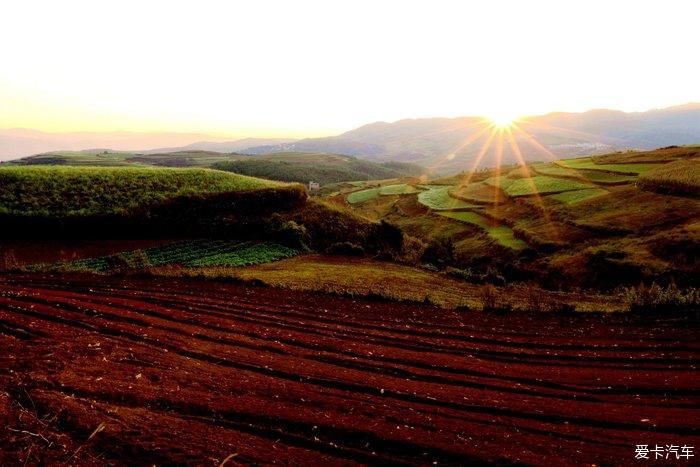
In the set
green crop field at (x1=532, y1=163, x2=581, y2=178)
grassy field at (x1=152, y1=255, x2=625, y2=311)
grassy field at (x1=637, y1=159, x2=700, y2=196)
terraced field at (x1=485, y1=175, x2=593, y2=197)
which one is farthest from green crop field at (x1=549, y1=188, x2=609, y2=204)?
grassy field at (x1=152, y1=255, x2=625, y2=311)

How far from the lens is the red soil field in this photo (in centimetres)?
812

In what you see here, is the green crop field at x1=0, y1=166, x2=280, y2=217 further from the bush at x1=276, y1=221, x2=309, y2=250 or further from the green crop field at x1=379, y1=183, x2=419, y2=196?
the green crop field at x1=379, y1=183, x2=419, y2=196

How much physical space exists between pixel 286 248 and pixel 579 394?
3590cm

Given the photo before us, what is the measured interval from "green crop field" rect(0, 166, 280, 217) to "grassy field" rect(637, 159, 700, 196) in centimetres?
4462

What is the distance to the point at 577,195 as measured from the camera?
5709cm

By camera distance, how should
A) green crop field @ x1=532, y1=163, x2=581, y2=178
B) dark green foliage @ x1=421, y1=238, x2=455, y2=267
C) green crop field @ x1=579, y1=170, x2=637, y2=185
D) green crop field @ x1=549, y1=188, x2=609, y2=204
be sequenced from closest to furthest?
dark green foliage @ x1=421, y1=238, x2=455, y2=267 → green crop field @ x1=549, y1=188, x2=609, y2=204 → green crop field @ x1=579, y1=170, x2=637, y2=185 → green crop field @ x1=532, y1=163, x2=581, y2=178

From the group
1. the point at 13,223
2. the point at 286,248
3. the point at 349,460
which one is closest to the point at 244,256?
the point at 286,248

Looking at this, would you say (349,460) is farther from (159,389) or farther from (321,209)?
(321,209)

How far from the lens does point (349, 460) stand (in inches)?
312

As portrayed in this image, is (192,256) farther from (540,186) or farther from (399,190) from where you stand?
(399,190)

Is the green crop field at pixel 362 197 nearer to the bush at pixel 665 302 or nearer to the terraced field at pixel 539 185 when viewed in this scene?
the terraced field at pixel 539 185

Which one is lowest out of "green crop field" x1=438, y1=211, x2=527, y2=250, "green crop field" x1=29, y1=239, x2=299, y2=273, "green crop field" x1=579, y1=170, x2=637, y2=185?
"green crop field" x1=29, y1=239, x2=299, y2=273

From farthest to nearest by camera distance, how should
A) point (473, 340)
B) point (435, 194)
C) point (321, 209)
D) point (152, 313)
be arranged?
point (435, 194) < point (321, 209) < point (152, 313) < point (473, 340)

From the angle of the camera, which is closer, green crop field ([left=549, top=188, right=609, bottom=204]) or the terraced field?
green crop field ([left=549, top=188, right=609, bottom=204])
